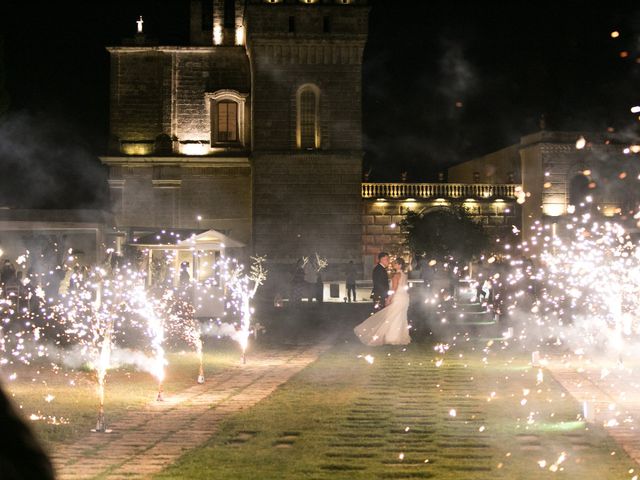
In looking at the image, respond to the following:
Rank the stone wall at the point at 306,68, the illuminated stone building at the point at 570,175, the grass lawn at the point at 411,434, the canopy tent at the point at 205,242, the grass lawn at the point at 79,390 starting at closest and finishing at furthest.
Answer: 1. the grass lawn at the point at 411,434
2. the grass lawn at the point at 79,390
3. the canopy tent at the point at 205,242
4. the stone wall at the point at 306,68
5. the illuminated stone building at the point at 570,175

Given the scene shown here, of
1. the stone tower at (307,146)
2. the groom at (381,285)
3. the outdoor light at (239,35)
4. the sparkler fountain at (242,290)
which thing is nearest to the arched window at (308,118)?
the stone tower at (307,146)

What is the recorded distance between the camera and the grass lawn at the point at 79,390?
9.21 metres

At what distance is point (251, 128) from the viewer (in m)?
44.5

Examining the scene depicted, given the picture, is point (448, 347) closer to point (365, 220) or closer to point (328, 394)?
point (328, 394)

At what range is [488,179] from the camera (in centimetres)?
5581

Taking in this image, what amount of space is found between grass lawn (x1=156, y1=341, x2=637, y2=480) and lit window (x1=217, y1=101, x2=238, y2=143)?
32.8 metres

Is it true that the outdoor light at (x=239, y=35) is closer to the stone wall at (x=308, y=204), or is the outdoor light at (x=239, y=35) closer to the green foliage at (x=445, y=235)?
the stone wall at (x=308, y=204)

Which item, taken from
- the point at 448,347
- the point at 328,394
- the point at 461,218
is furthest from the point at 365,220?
the point at 328,394

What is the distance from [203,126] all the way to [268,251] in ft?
23.4

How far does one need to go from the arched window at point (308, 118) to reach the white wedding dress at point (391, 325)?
80.7 ft

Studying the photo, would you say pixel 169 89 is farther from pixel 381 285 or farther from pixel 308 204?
pixel 381 285

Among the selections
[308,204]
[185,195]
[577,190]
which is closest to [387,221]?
[308,204]

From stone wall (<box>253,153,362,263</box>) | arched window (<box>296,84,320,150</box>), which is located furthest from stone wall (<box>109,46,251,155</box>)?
stone wall (<box>253,153,362,263</box>)

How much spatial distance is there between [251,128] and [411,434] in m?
36.4
